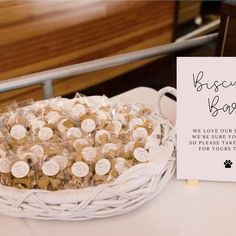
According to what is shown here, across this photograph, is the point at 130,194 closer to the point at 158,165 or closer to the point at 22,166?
the point at 158,165

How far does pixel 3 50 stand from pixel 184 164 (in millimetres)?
1705

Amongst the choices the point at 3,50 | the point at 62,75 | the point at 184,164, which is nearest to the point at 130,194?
the point at 184,164

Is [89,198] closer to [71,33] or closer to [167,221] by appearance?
[167,221]

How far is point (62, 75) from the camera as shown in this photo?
95cm

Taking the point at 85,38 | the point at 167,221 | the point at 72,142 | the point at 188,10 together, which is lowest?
the point at 167,221

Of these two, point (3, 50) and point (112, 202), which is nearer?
point (112, 202)

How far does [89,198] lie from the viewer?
21.9 inches

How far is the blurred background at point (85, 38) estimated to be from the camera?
212 centimetres

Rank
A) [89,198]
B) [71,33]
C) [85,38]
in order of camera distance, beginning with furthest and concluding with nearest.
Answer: [85,38] → [71,33] → [89,198]

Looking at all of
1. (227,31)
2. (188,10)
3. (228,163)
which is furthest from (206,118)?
(188,10)

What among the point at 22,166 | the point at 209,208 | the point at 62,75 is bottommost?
the point at 209,208

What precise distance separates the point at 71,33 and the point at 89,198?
2012mm

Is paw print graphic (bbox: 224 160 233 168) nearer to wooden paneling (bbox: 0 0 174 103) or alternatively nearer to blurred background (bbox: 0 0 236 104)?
blurred background (bbox: 0 0 236 104)

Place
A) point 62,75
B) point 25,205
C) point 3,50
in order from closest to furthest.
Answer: point 25,205, point 62,75, point 3,50
